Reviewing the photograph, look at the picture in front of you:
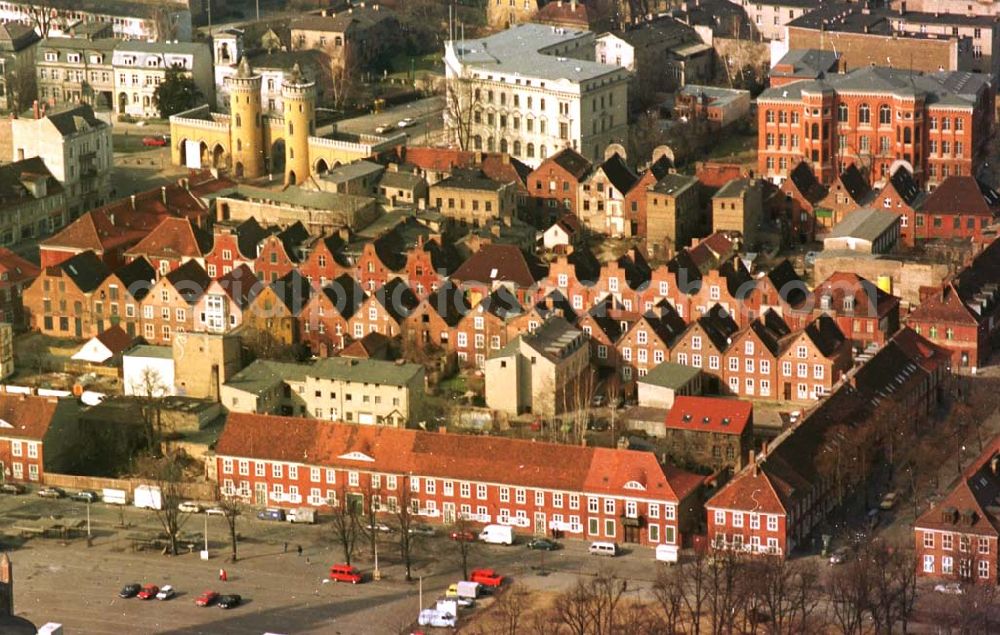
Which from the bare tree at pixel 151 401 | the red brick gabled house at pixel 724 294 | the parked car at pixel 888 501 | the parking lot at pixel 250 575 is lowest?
the parking lot at pixel 250 575

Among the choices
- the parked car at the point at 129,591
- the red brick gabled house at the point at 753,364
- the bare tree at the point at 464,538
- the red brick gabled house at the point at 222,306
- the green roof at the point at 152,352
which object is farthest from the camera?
the red brick gabled house at the point at 222,306

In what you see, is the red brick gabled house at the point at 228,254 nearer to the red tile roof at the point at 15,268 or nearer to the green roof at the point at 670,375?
the red tile roof at the point at 15,268

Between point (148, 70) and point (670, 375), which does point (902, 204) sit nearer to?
point (670, 375)

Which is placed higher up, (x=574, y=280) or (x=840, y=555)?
(x=574, y=280)

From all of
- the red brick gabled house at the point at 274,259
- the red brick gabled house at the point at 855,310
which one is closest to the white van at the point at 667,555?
the red brick gabled house at the point at 855,310

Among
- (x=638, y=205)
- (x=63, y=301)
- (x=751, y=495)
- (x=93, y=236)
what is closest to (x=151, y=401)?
(x=63, y=301)
